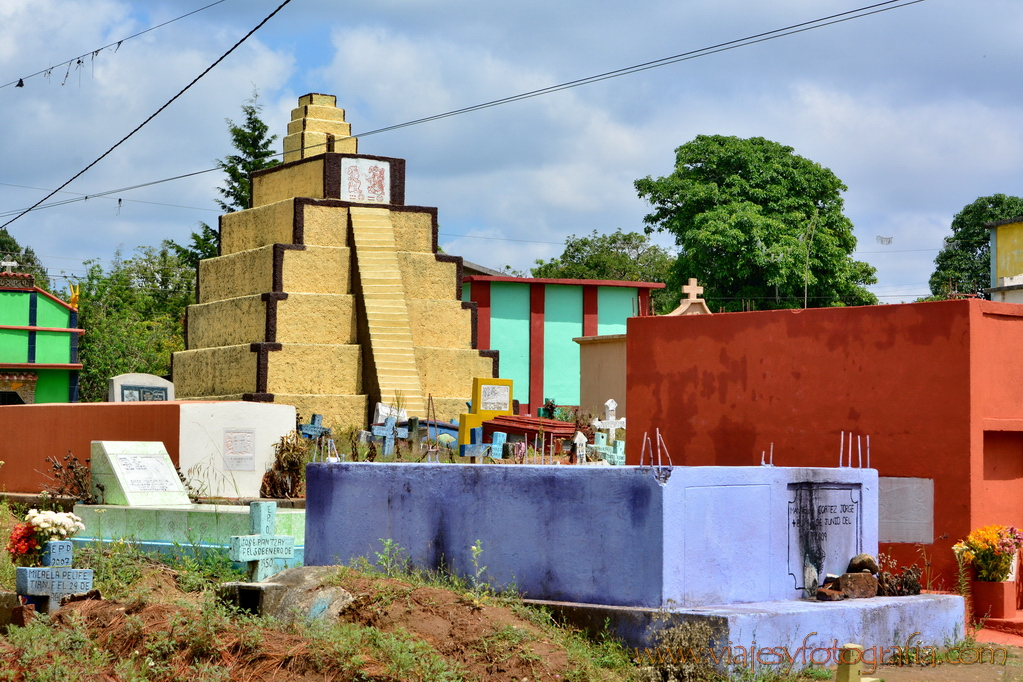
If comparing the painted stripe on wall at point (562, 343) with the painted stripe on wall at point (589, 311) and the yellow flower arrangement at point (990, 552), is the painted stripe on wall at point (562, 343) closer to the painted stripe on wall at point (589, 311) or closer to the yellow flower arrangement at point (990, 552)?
the painted stripe on wall at point (589, 311)

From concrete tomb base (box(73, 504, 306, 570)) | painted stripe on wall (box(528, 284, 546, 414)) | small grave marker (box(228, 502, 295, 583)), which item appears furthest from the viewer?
painted stripe on wall (box(528, 284, 546, 414))

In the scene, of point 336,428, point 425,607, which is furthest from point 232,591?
point 336,428

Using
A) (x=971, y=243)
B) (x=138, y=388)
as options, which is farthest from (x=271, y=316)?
(x=971, y=243)

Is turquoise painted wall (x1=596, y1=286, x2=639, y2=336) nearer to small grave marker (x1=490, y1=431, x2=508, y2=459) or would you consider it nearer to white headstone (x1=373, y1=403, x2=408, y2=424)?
white headstone (x1=373, y1=403, x2=408, y2=424)

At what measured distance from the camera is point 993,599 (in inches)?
523

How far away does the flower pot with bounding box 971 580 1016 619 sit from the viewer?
1323 cm

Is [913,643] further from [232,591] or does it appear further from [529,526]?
[232,591]

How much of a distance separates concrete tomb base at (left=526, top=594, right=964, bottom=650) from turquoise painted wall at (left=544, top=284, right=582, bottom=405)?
2891cm

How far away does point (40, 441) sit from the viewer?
21.4m

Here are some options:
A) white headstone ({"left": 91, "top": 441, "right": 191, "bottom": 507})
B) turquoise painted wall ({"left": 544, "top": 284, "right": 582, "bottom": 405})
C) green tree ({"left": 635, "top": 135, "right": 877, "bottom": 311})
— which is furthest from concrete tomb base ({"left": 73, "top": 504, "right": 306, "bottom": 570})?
green tree ({"left": 635, "top": 135, "right": 877, "bottom": 311})

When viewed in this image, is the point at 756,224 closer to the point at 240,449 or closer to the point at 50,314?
the point at 50,314

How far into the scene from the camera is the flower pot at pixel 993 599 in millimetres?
13227

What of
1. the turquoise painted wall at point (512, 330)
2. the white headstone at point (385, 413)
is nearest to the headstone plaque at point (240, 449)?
the white headstone at point (385, 413)

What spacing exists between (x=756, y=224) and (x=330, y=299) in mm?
18079
